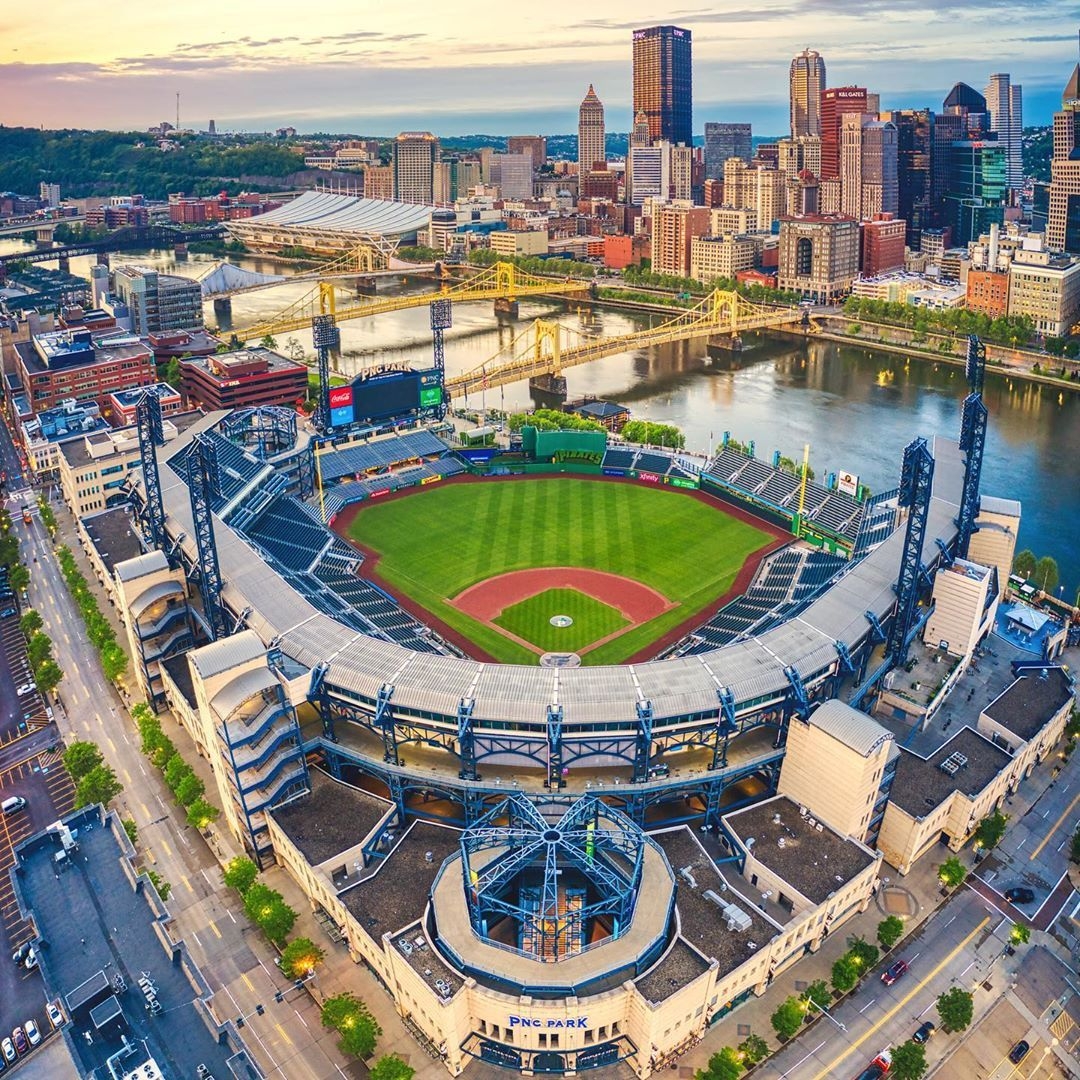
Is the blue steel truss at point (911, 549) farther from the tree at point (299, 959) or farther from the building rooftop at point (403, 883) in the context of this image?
the tree at point (299, 959)

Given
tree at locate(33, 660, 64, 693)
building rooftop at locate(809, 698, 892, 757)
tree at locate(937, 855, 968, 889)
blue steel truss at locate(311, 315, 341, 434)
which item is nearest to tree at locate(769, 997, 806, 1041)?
building rooftop at locate(809, 698, 892, 757)

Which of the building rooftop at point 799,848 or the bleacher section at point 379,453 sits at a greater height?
the bleacher section at point 379,453

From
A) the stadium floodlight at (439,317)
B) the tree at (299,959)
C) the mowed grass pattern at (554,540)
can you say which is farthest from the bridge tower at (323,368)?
the tree at (299,959)

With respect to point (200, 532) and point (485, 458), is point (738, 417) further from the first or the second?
point (200, 532)

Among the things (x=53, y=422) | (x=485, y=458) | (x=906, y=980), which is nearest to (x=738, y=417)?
(x=485, y=458)

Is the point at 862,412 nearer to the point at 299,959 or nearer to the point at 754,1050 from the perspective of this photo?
the point at 754,1050

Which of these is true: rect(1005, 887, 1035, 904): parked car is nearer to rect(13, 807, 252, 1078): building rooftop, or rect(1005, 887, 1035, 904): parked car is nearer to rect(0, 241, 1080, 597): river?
→ rect(13, 807, 252, 1078): building rooftop
